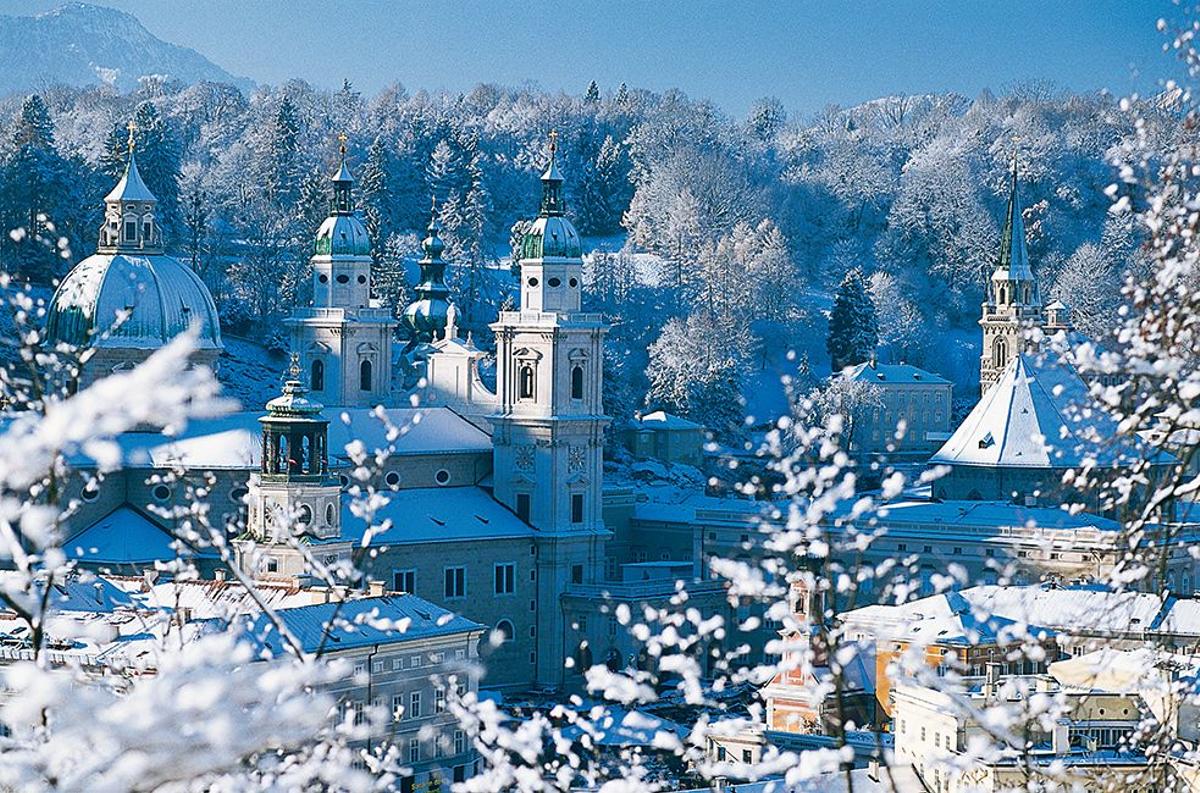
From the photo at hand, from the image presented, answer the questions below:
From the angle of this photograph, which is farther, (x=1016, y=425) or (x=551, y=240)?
(x=1016, y=425)

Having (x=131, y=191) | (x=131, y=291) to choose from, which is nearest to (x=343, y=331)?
(x=131, y=191)

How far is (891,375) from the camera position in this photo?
91.2 m

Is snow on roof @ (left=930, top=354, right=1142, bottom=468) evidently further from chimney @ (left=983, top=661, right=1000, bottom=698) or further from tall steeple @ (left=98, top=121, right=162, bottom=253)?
chimney @ (left=983, top=661, right=1000, bottom=698)

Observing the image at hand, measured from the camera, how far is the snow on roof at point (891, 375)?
294 feet

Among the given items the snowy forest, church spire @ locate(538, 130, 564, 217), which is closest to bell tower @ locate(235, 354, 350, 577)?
church spire @ locate(538, 130, 564, 217)

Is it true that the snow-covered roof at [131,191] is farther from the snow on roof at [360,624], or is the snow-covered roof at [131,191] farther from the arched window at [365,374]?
the snow on roof at [360,624]

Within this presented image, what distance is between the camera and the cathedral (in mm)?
55656

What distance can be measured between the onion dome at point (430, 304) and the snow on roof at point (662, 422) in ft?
35.5

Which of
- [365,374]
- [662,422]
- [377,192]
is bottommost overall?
[662,422]

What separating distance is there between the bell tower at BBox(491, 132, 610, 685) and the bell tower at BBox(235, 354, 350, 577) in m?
8.30

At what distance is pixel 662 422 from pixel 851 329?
14.5m

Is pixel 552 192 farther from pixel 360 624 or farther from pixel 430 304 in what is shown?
pixel 360 624

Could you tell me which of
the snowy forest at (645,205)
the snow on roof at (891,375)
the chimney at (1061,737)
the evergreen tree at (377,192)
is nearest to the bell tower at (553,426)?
the snowy forest at (645,205)

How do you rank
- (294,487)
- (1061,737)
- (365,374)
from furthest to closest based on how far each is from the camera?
(365,374) → (294,487) → (1061,737)
